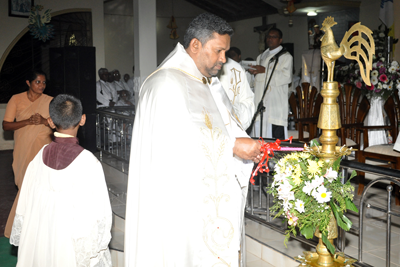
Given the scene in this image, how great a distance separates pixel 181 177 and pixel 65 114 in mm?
835

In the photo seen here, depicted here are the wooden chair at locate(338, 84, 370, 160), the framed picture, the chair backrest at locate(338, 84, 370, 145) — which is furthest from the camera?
the framed picture

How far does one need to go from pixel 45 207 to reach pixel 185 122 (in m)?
0.98

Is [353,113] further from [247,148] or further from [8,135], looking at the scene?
[8,135]

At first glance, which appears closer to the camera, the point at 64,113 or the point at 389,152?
the point at 64,113

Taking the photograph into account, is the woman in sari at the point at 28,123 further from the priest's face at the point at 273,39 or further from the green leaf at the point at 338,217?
the green leaf at the point at 338,217

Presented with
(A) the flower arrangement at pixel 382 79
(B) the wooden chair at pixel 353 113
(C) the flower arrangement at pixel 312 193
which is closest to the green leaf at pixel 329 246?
(C) the flower arrangement at pixel 312 193

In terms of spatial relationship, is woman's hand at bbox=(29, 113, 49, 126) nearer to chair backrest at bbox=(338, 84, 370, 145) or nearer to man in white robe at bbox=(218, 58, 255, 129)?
man in white robe at bbox=(218, 58, 255, 129)

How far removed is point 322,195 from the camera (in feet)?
6.31

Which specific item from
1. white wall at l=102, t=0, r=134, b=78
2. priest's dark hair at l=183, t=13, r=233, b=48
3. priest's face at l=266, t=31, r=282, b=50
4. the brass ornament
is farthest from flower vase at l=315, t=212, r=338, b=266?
white wall at l=102, t=0, r=134, b=78

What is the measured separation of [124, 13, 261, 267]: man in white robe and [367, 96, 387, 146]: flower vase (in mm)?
3857

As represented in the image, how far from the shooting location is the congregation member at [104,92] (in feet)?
32.3

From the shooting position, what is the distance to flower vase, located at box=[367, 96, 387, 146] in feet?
18.3

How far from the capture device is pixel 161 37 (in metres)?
13.5

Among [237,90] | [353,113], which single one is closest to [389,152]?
[353,113]
